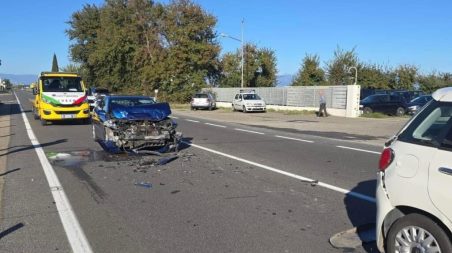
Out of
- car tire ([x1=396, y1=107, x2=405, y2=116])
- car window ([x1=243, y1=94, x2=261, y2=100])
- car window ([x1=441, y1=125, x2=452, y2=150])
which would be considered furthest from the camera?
car window ([x1=243, y1=94, x2=261, y2=100])

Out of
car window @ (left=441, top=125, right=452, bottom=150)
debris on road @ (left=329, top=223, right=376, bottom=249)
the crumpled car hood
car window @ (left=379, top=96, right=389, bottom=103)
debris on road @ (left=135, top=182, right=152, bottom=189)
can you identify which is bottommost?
debris on road @ (left=135, top=182, right=152, bottom=189)

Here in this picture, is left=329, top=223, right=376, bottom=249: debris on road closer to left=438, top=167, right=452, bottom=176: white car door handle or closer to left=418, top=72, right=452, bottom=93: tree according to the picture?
left=438, top=167, right=452, bottom=176: white car door handle

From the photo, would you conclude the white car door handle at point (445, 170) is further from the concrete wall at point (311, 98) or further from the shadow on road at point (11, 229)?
the concrete wall at point (311, 98)

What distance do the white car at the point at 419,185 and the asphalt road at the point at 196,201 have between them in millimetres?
857

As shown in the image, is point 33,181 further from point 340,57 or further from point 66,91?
point 340,57

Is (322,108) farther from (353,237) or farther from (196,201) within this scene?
(353,237)

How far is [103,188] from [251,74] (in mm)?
55556

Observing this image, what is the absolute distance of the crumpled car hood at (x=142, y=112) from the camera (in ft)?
41.5

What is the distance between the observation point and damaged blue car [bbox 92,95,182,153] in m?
12.6

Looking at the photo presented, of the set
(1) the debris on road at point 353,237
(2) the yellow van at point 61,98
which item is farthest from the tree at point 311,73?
(1) the debris on road at point 353,237

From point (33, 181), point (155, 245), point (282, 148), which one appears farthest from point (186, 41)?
point (155, 245)

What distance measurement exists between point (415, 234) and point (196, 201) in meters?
3.94

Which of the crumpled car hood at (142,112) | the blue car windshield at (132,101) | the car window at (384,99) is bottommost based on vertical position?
the car window at (384,99)

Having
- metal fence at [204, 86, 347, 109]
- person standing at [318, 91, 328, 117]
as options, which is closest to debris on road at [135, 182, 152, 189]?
person standing at [318, 91, 328, 117]
